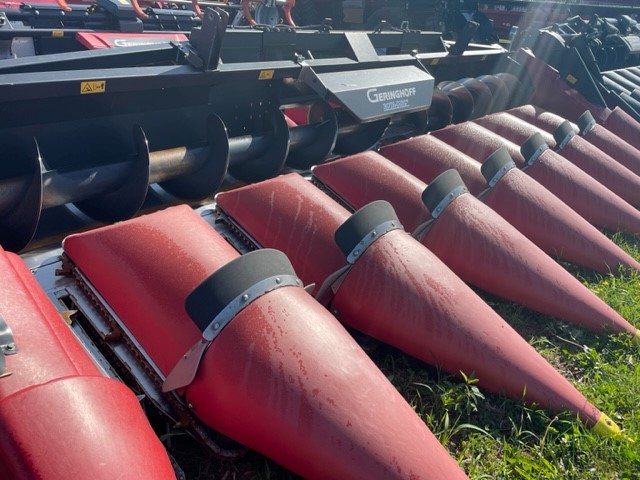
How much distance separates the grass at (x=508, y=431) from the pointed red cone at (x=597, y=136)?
2.99 metres

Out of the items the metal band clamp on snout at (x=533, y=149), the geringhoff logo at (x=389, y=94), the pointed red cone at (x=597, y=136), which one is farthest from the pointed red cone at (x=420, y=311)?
the pointed red cone at (x=597, y=136)

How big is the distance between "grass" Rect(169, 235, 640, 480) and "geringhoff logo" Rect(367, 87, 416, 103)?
5.77 feet

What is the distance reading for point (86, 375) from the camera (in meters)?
1.29

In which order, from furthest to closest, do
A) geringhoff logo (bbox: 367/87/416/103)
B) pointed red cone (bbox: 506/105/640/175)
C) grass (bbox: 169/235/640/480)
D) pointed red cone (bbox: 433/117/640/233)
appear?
1. pointed red cone (bbox: 506/105/640/175)
2. pointed red cone (bbox: 433/117/640/233)
3. geringhoff logo (bbox: 367/87/416/103)
4. grass (bbox: 169/235/640/480)

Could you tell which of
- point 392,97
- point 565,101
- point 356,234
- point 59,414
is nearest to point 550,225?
point 392,97

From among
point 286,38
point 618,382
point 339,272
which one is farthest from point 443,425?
point 286,38

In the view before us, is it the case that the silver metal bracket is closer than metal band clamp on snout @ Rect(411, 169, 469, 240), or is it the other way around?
the silver metal bracket

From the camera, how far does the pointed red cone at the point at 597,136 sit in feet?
15.8

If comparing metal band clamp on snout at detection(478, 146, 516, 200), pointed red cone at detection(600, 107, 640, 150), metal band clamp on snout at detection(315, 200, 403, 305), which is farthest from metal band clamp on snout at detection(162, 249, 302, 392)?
pointed red cone at detection(600, 107, 640, 150)

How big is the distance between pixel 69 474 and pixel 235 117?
A: 8.64ft

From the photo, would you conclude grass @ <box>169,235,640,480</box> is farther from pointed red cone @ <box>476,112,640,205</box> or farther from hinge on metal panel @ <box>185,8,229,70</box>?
pointed red cone @ <box>476,112,640,205</box>

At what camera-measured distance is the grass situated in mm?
1856

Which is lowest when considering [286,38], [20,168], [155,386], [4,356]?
[155,386]

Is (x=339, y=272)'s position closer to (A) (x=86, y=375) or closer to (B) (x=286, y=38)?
(A) (x=86, y=375)
